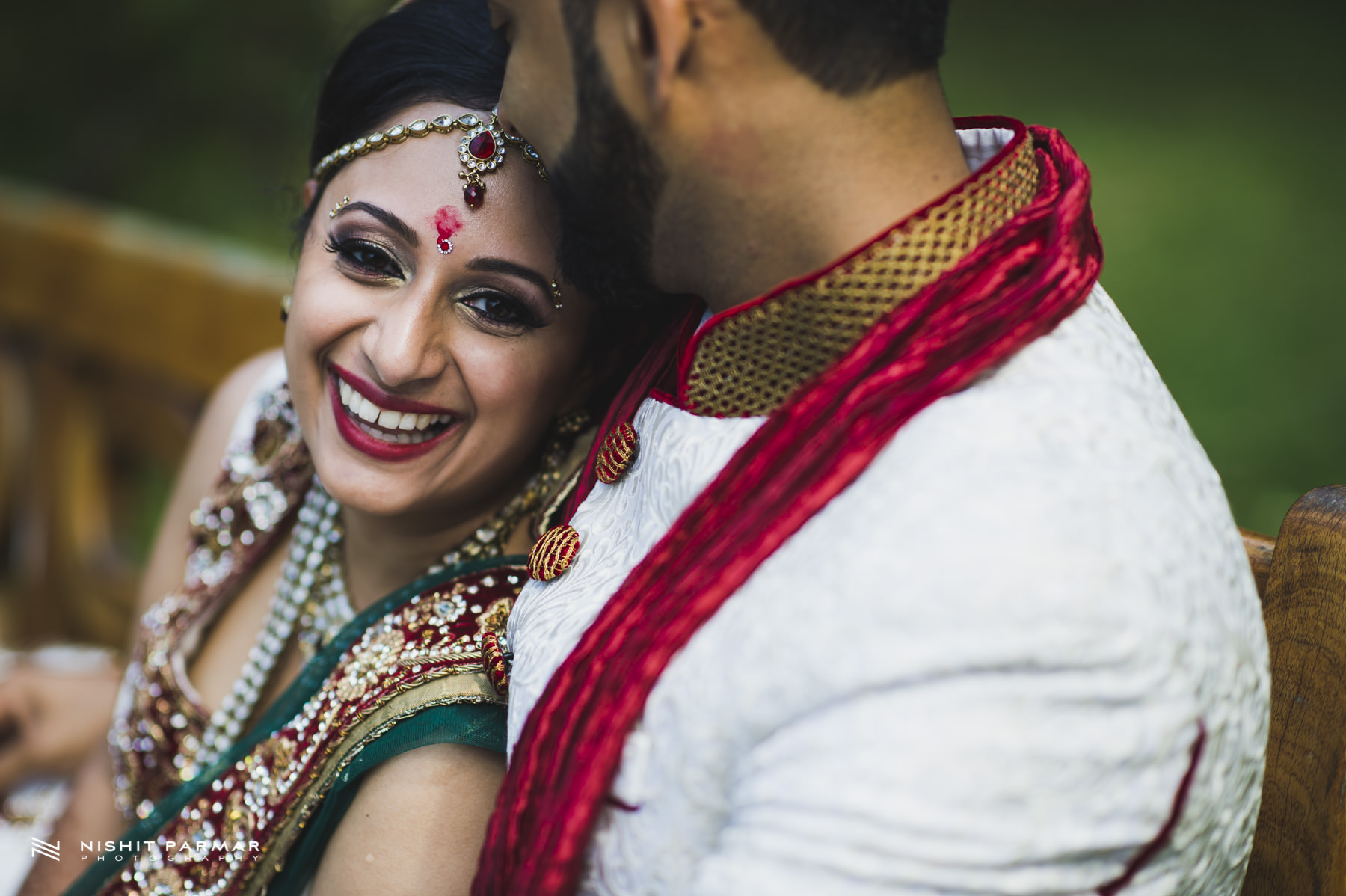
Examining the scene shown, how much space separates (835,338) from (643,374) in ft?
0.86

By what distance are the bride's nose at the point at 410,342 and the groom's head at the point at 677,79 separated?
29 centimetres

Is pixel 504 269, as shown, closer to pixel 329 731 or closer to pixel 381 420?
pixel 381 420

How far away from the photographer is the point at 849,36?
69 cm

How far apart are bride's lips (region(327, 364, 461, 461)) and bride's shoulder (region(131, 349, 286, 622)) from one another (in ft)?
1.60

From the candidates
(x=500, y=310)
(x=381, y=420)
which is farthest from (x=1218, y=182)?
(x=381, y=420)

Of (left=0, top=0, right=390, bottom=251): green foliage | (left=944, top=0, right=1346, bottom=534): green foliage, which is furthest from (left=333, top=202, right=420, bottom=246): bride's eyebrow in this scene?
(left=0, top=0, right=390, bottom=251): green foliage

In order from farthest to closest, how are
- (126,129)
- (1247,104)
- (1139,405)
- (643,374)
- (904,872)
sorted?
1. (126,129)
2. (1247,104)
3. (643,374)
4. (1139,405)
5. (904,872)

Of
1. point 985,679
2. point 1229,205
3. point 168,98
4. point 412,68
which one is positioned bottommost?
point 985,679

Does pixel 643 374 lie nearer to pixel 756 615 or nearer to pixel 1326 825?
pixel 756 615

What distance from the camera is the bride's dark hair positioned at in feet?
3.41

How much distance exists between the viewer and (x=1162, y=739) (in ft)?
1.98

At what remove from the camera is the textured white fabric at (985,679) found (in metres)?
0.58

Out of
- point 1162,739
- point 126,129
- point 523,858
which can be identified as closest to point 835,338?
point 1162,739

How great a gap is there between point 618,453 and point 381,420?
1.04 feet
